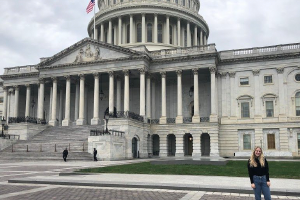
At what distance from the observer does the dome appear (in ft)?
225

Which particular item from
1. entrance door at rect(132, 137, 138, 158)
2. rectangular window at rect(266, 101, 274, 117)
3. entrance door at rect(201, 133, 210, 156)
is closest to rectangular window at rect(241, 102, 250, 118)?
rectangular window at rect(266, 101, 274, 117)

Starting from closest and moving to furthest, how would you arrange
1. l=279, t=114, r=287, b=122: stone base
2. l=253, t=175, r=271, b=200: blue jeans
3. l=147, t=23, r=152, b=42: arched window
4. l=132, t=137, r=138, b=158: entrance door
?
l=253, t=175, r=271, b=200: blue jeans
l=132, t=137, r=138, b=158: entrance door
l=279, t=114, r=287, b=122: stone base
l=147, t=23, r=152, b=42: arched window

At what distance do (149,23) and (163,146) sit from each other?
30.1 metres

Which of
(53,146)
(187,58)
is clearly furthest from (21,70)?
(187,58)

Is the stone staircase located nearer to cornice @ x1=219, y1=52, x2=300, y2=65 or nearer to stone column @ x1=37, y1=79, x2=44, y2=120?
stone column @ x1=37, y1=79, x2=44, y2=120

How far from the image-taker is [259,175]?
928cm

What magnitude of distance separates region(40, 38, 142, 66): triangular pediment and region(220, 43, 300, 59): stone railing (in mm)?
13929

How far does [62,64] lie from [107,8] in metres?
23.9

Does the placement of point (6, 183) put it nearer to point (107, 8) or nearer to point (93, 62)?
point (93, 62)

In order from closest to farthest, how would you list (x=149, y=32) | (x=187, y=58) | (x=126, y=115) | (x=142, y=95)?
(x=126, y=115) → (x=142, y=95) → (x=187, y=58) → (x=149, y=32)

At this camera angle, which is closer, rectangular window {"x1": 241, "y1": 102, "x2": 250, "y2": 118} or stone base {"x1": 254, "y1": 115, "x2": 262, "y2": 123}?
stone base {"x1": 254, "y1": 115, "x2": 262, "y2": 123}

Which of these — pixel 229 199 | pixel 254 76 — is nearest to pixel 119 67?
pixel 254 76

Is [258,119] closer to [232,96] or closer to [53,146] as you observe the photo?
[232,96]

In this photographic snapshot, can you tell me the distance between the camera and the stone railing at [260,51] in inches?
1977
